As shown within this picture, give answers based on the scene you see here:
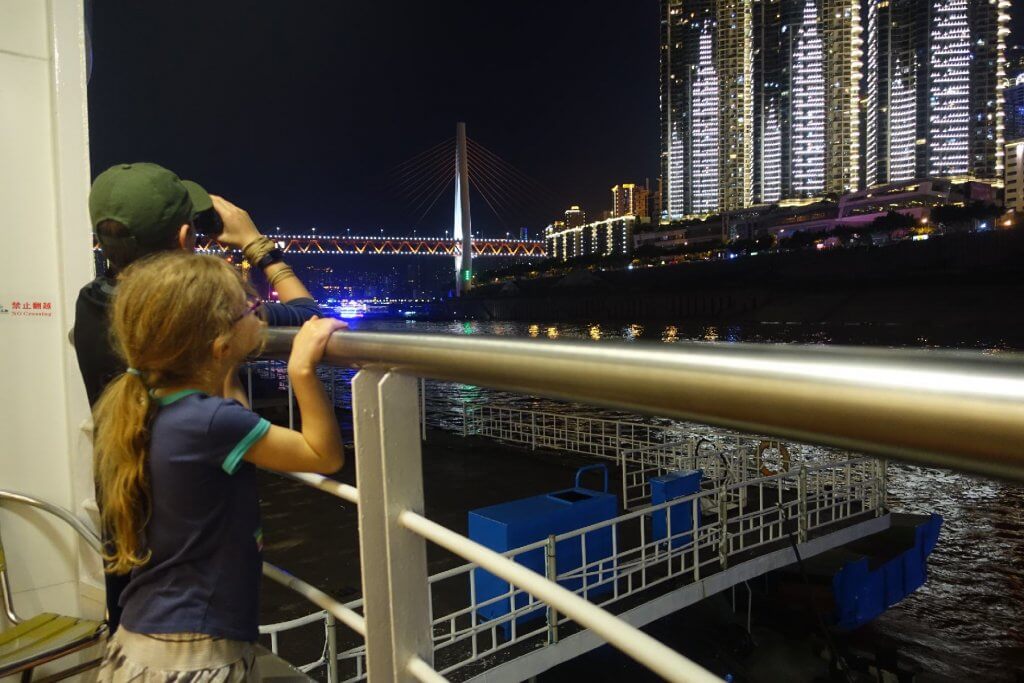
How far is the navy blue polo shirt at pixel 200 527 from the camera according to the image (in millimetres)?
807

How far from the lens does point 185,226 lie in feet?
3.67

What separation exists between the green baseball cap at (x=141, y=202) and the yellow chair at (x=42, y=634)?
2.83 ft

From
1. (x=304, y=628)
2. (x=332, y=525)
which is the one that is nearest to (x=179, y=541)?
(x=304, y=628)

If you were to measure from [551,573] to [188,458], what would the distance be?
2.85 meters

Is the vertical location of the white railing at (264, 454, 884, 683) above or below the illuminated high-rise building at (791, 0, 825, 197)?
below

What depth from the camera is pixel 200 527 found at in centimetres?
84

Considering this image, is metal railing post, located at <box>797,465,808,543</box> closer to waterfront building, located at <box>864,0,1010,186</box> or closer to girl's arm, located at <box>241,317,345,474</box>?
girl's arm, located at <box>241,317,345,474</box>

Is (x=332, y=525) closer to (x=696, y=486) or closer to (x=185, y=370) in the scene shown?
(x=696, y=486)

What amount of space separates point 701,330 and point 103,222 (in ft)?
153

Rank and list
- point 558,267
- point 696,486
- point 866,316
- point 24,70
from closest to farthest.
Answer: point 24,70
point 696,486
point 866,316
point 558,267

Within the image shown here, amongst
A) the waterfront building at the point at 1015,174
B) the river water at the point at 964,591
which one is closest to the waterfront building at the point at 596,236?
the waterfront building at the point at 1015,174

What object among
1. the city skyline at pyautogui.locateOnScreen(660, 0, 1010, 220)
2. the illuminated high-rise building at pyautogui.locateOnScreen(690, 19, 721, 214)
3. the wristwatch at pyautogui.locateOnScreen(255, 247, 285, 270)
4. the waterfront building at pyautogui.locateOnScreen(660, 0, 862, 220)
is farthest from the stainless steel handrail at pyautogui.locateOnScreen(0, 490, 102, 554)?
the illuminated high-rise building at pyautogui.locateOnScreen(690, 19, 721, 214)

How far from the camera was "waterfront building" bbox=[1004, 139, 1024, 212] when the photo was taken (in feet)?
229

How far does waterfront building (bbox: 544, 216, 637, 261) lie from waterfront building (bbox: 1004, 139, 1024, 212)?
4328 centimetres
